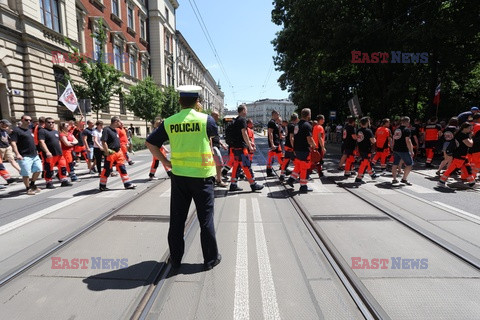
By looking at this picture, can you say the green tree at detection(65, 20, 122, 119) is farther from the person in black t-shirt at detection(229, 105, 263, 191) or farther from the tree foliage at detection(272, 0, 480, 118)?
the person in black t-shirt at detection(229, 105, 263, 191)

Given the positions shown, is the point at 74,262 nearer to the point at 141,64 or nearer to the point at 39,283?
the point at 39,283

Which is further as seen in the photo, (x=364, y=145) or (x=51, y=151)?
(x=364, y=145)

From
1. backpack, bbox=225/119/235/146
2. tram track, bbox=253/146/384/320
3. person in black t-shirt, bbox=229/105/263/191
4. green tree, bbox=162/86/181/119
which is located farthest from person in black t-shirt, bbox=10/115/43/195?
green tree, bbox=162/86/181/119

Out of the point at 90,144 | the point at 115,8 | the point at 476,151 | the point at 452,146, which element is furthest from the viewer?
the point at 115,8

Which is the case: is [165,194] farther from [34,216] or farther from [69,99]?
[69,99]

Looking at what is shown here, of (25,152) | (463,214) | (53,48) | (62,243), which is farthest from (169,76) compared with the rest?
(463,214)

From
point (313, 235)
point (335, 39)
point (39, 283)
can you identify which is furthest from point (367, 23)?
point (39, 283)

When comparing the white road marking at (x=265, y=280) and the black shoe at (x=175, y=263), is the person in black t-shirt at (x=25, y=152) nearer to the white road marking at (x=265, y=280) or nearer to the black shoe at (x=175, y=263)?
the black shoe at (x=175, y=263)

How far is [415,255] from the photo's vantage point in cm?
358

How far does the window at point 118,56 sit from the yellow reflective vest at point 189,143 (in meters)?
Answer: 28.7

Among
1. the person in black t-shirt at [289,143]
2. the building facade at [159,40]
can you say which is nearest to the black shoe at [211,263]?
the person in black t-shirt at [289,143]

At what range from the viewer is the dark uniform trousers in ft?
10.4

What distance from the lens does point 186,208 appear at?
10.7 feet

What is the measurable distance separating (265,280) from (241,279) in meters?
0.25
